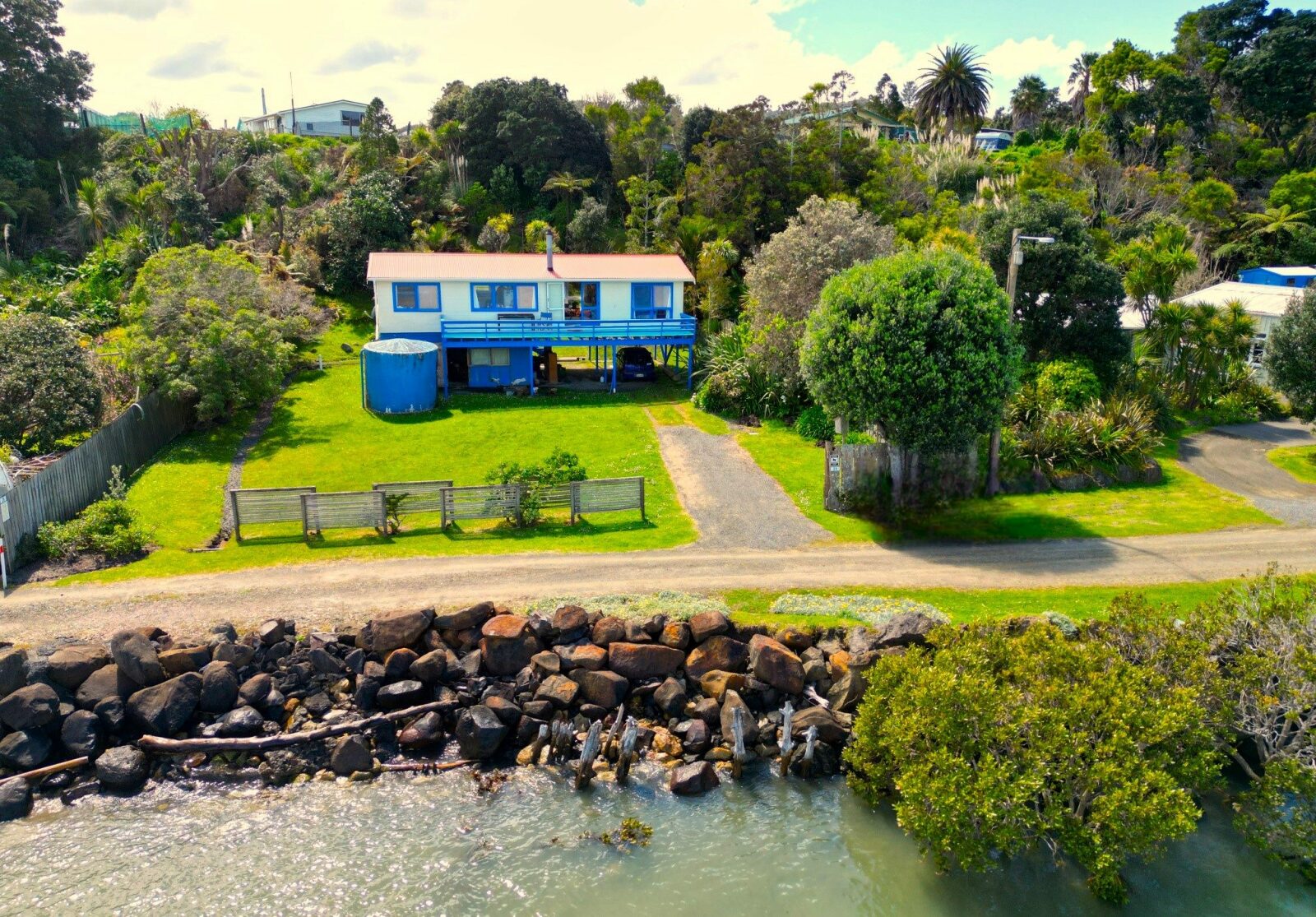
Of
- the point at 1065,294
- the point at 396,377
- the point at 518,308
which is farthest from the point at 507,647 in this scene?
the point at 1065,294

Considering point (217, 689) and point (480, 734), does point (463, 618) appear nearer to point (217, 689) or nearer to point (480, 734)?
point (480, 734)

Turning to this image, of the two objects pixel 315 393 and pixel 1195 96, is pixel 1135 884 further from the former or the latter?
pixel 1195 96

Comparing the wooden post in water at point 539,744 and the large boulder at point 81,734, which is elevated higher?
the large boulder at point 81,734

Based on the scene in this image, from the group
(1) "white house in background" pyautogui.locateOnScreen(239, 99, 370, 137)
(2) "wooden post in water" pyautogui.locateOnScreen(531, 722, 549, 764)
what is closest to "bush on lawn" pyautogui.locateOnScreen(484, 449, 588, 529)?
(2) "wooden post in water" pyautogui.locateOnScreen(531, 722, 549, 764)

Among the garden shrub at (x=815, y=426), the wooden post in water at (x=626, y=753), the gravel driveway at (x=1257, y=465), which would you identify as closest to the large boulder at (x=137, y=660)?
the wooden post in water at (x=626, y=753)

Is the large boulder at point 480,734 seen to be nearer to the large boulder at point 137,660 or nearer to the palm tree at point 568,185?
the large boulder at point 137,660

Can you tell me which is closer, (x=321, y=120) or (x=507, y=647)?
(x=507, y=647)
